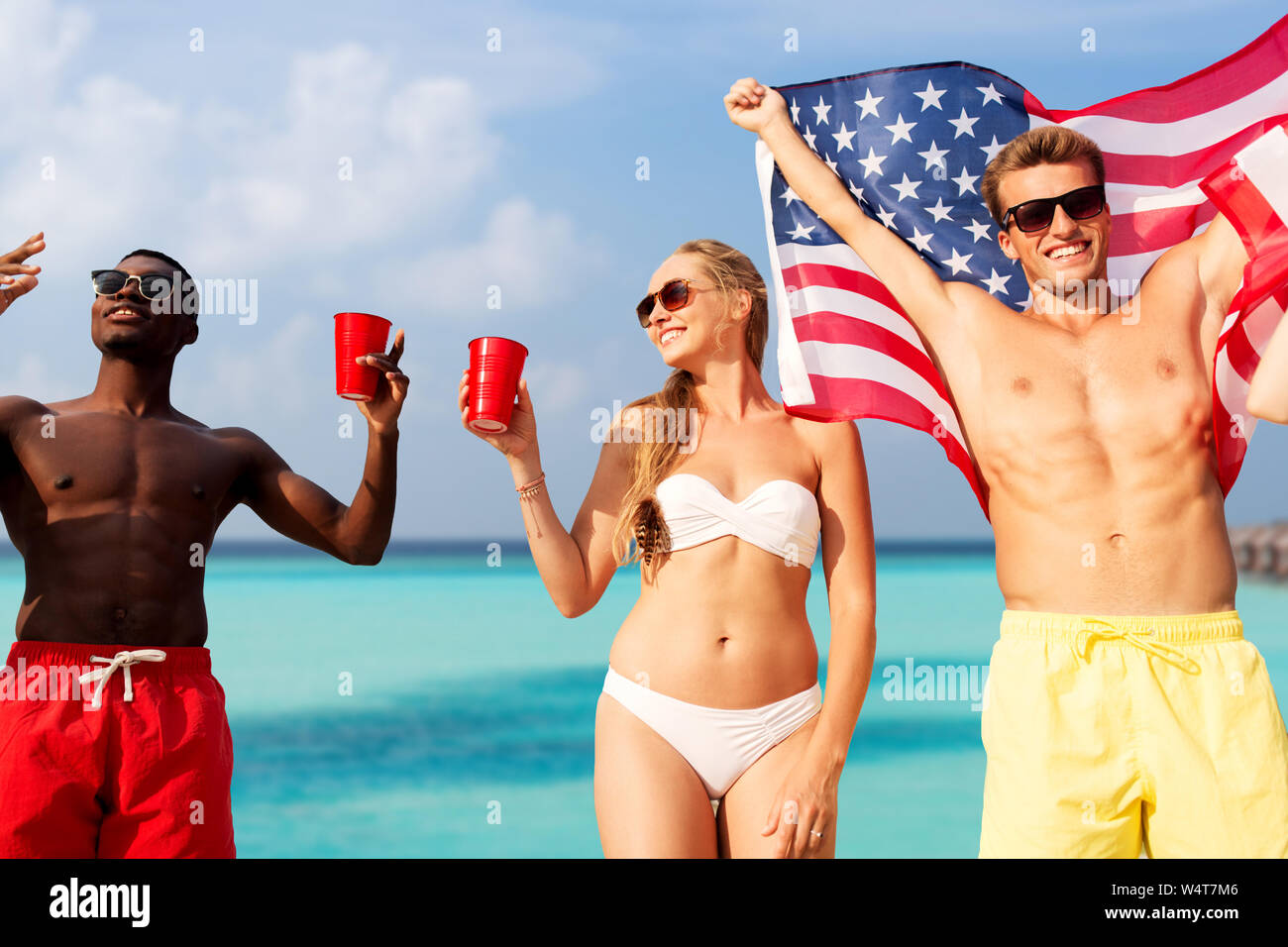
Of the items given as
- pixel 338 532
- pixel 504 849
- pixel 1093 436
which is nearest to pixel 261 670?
pixel 504 849

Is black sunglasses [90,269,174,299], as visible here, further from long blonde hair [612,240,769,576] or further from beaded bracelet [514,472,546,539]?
long blonde hair [612,240,769,576]

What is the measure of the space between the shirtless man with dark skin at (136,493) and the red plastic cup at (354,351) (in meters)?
0.05

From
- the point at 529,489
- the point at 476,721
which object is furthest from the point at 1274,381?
the point at 476,721

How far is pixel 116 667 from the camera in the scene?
4.00 m

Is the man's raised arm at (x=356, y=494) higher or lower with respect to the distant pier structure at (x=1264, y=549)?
higher

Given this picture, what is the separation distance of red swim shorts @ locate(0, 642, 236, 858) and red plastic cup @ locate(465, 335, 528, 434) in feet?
4.67

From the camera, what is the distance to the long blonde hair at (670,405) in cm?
428

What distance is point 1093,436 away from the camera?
3.83 metres

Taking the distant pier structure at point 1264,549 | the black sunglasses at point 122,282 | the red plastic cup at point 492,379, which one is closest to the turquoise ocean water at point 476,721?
the distant pier structure at point 1264,549

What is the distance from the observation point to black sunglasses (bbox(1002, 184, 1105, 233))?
13.4 ft

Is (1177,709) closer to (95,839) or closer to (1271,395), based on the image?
(1271,395)

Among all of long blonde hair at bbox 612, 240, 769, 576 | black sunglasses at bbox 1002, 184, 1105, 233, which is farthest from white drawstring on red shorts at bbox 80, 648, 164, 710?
black sunglasses at bbox 1002, 184, 1105, 233

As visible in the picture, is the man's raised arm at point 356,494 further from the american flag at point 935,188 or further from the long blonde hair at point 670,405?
the american flag at point 935,188
